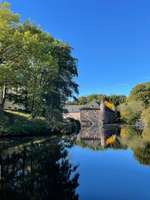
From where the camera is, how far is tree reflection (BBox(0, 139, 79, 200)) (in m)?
8.91

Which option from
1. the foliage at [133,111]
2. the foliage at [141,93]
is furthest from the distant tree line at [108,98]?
the foliage at [133,111]

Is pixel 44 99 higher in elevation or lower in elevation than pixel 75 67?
lower

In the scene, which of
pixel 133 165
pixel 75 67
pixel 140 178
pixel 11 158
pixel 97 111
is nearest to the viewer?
pixel 140 178

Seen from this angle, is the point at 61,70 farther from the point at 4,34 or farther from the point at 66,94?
the point at 4,34

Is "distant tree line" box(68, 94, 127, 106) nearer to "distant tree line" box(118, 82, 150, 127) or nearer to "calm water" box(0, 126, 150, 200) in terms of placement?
"distant tree line" box(118, 82, 150, 127)

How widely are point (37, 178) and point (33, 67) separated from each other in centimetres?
2241

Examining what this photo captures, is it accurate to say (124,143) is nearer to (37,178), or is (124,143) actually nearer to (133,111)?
(37,178)

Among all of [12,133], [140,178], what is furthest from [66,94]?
[140,178]

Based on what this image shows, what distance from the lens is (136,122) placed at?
77375 millimetres

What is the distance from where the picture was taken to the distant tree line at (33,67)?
28.1 m

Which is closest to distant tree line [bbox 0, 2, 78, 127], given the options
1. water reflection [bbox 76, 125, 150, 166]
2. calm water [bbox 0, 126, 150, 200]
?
water reflection [bbox 76, 125, 150, 166]

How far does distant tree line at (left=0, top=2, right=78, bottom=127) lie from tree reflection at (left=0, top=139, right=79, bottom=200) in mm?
13193

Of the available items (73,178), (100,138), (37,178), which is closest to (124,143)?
(100,138)

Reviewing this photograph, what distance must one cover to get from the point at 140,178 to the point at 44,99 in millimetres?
28584
